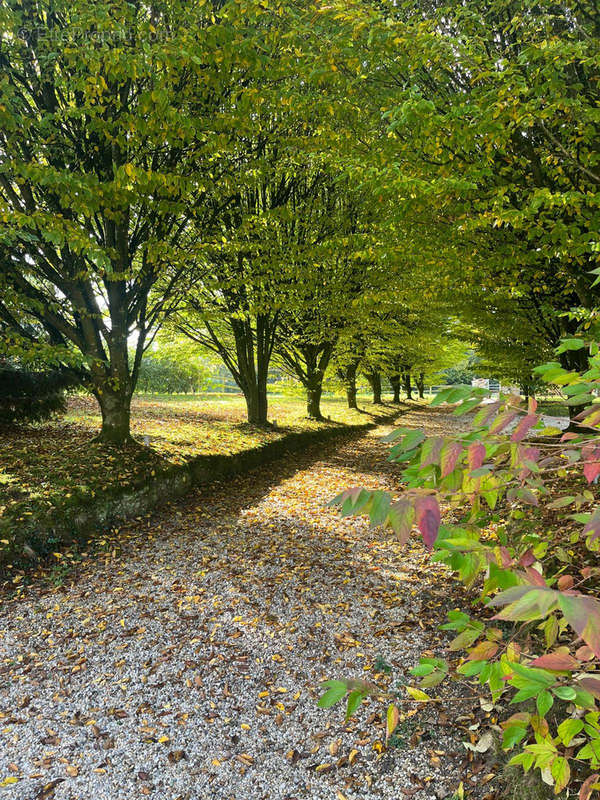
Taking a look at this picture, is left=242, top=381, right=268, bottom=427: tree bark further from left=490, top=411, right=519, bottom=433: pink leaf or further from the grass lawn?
left=490, top=411, right=519, bottom=433: pink leaf

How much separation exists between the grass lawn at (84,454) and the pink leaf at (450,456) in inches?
201

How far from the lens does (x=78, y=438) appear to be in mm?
7688

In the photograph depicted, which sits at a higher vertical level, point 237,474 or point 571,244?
point 571,244

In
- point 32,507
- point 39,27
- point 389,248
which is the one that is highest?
point 39,27

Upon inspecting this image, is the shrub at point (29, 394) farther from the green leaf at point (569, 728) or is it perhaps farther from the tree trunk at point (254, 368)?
the green leaf at point (569, 728)

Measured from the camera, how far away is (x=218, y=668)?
3385 mm

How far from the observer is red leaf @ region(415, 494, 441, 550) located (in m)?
1.11

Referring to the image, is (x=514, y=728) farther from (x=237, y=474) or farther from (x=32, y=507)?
(x=237, y=474)

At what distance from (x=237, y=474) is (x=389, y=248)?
5.18 metres

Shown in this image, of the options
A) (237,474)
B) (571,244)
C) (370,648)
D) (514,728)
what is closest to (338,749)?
(370,648)

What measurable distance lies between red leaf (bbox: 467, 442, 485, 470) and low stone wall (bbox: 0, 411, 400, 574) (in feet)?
16.9

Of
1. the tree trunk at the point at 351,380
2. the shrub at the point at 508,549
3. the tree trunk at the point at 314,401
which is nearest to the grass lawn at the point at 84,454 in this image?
the tree trunk at the point at 314,401

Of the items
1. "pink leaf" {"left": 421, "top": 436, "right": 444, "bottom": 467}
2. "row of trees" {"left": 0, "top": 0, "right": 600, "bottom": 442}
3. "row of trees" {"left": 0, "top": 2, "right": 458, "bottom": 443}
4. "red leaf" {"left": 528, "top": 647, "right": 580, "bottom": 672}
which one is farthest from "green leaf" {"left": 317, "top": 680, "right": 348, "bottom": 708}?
"row of trees" {"left": 0, "top": 2, "right": 458, "bottom": 443}

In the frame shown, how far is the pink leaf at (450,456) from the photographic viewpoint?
1.32 meters
